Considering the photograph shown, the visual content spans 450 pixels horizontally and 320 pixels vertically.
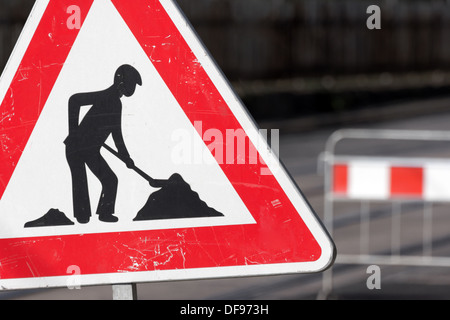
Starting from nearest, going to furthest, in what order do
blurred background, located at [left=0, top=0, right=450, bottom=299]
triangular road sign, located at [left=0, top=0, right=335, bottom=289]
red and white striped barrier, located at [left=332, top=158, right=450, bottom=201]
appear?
triangular road sign, located at [left=0, top=0, right=335, bottom=289] < blurred background, located at [left=0, top=0, right=450, bottom=299] < red and white striped barrier, located at [left=332, top=158, right=450, bottom=201]

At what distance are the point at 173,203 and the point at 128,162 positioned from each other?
0.17 metres

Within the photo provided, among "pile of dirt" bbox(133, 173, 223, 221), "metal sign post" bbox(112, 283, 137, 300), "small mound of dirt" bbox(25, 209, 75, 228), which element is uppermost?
"pile of dirt" bbox(133, 173, 223, 221)

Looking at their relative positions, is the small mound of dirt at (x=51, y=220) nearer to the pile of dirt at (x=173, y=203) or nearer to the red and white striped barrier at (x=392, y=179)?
the pile of dirt at (x=173, y=203)

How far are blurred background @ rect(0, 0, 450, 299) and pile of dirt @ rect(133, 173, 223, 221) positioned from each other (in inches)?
188

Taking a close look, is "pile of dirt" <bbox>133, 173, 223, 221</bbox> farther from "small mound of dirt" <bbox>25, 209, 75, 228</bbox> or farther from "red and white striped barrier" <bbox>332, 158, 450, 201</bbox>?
"red and white striped barrier" <bbox>332, 158, 450, 201</bbox>

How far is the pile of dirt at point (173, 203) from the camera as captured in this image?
335cm

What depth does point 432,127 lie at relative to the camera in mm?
27938

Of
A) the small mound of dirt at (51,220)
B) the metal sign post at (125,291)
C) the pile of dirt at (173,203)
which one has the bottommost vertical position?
the metal sign post at (125,291)

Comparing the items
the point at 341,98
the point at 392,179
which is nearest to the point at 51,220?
the point at 392,179

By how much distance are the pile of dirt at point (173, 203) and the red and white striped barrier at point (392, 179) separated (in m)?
6.28

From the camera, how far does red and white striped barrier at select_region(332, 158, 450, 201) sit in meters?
9.46

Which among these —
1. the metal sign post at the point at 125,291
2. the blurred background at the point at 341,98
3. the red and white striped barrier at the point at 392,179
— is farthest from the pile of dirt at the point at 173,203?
the red and white striped barrier at the point at 392,179

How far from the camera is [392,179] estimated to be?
9.56m

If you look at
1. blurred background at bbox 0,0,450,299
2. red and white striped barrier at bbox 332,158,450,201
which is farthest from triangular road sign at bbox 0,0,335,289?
red and white striped barrier at bbox 332,158,450,201
